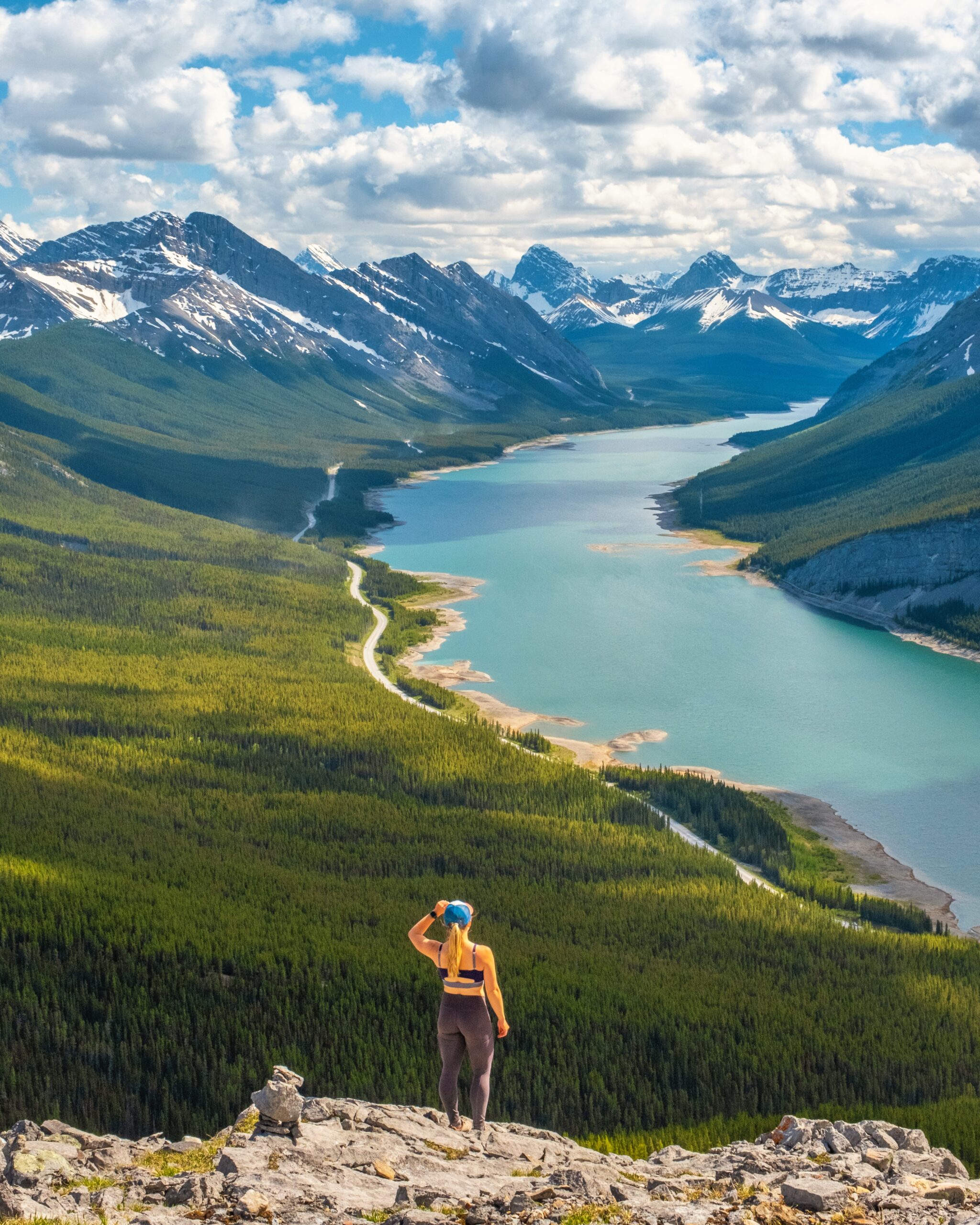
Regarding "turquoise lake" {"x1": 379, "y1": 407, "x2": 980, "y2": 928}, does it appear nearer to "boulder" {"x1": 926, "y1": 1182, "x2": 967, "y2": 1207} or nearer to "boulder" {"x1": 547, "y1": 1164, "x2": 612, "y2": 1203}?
"boulder" {"x1": 926, "y1": 1182, "x2": 967, "y2": 1207}

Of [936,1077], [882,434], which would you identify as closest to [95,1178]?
[936,1077]

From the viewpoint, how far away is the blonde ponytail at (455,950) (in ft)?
63.0

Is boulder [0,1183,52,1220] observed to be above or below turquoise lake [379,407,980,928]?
above

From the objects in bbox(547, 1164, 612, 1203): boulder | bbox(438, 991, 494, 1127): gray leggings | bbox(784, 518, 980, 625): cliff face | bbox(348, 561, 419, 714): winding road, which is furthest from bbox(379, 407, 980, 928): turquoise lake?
bbox(438, 991, 494, 1127): gray leggings

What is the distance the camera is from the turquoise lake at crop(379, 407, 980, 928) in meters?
67.1

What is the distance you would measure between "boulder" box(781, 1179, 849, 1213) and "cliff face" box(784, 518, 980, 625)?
324 feet

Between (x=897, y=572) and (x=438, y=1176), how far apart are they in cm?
11106

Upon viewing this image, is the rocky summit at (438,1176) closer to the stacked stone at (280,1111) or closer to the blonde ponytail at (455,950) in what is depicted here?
the stacked stone at (280,1111)

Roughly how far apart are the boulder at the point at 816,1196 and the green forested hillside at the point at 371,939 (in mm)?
12799

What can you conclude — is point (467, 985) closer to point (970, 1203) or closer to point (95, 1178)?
point (95, 1178)

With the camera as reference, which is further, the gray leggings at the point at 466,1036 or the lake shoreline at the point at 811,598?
the lake shoreline at the point at 811,598

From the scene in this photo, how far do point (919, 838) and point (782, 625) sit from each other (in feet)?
182

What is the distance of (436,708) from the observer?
82625 mm

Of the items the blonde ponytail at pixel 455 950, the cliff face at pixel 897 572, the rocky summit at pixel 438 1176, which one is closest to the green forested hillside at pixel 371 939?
the rocky summit at pixel 438 1176
